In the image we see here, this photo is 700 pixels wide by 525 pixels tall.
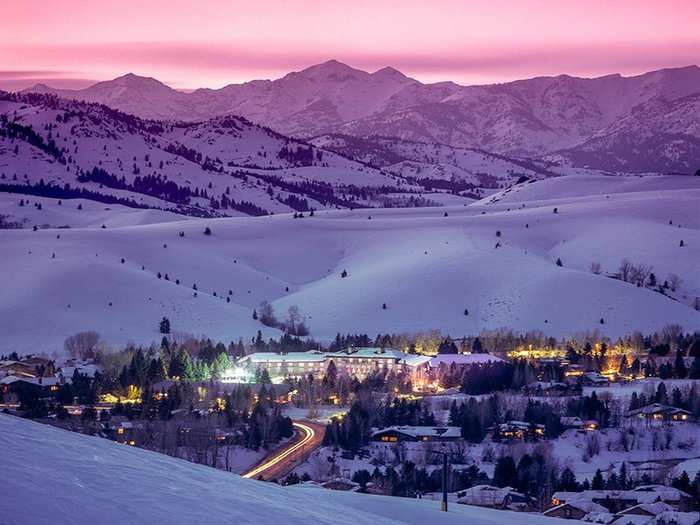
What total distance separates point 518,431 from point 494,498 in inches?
711

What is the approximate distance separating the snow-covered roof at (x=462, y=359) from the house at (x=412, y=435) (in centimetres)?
2254

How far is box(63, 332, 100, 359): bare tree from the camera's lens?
91.4m

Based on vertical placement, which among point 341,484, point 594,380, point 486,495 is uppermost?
point 341,484

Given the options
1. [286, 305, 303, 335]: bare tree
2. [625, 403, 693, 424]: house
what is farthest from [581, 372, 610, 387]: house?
[286, 305, 303, 335]: bare tree

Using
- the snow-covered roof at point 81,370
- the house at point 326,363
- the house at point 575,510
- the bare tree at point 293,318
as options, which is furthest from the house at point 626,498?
the bare tree at point 293,318

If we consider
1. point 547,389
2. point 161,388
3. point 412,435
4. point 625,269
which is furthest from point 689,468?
point 625,269

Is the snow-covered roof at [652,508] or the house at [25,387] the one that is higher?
the snow-covered roof at [652,508]

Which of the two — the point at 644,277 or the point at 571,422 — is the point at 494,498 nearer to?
the point at 571,422

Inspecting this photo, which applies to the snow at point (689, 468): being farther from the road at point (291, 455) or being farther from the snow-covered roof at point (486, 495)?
the road at point (291, 455)

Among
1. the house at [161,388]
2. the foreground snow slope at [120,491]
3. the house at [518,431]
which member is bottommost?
the house at [518,431]

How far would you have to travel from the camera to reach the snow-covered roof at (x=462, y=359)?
Result: 8381cm

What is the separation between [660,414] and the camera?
65625 mm

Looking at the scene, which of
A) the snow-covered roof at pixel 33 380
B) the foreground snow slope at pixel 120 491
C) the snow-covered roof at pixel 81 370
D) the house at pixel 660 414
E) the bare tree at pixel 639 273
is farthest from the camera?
the bare tree at pixel 639 273

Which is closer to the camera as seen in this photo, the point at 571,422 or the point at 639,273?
the point at 571,422
